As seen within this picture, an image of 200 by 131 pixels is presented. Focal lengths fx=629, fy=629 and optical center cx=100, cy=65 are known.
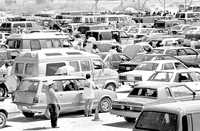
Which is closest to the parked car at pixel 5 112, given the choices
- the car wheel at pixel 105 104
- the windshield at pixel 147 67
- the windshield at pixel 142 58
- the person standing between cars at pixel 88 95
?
the person standing between cars at pixel 88 95

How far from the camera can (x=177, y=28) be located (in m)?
58.8

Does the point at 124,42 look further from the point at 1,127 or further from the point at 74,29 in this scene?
the point at 1,127

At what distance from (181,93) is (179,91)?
8 centimetres

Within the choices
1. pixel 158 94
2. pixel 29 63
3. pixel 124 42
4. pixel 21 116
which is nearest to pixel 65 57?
pixel 29 63

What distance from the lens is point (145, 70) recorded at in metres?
26.0

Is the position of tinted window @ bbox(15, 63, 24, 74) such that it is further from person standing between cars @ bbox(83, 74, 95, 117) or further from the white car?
person standing between cars @ bbox(83, 74, 95, 117)

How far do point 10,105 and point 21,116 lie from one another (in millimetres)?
2244

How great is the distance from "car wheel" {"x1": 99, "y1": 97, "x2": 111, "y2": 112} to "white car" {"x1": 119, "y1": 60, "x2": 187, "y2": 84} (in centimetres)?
486

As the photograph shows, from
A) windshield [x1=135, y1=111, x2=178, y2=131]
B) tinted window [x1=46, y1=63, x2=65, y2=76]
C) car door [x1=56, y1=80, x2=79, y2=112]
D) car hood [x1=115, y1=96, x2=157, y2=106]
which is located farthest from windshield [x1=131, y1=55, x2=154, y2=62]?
windshield [x1=135, y1=111, x2=178, y2=131]

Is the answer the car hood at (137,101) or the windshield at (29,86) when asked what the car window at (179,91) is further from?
the windshield at (29,86)

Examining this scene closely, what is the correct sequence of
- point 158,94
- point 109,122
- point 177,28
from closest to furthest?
point 158,94 → point 109,122 → point 177,28

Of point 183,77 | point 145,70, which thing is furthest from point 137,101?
point 145,70

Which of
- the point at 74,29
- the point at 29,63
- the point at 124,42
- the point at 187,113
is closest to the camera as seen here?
the point at 187,113

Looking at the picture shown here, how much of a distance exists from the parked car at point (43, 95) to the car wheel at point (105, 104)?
22 centimetres
